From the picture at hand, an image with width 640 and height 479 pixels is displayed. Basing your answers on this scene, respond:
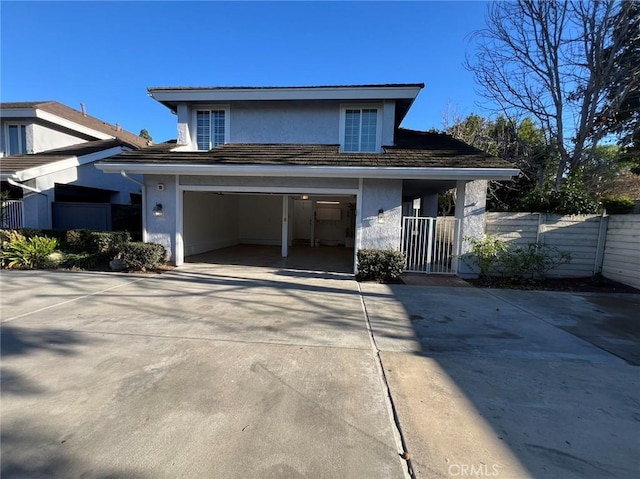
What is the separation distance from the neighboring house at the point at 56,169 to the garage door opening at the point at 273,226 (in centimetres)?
351

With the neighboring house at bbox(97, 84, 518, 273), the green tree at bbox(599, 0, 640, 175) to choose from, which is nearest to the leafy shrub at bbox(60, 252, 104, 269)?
the neighboring house at bbox(97, 84, 518, 273)

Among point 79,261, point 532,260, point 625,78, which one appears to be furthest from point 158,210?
point 625,78

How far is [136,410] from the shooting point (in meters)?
2.54

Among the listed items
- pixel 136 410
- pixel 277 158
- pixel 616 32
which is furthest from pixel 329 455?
pixel 616 32

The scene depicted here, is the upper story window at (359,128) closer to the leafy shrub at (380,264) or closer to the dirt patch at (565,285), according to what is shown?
the leafy shrub at (380,264)

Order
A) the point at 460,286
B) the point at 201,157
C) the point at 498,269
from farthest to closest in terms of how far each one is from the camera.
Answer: the point at 201,157 → the point at 498,269 → the point at 460,286

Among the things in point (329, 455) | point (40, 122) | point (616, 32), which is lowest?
→ point (329, 455)

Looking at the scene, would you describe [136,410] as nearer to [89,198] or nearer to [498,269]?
[498,269]

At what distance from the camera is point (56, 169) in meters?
11.2

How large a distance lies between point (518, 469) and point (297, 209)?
15.0 meters

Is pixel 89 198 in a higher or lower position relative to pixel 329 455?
higher

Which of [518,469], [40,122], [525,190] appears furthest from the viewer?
[525,190]

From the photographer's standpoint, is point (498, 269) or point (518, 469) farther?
point (498, 269)

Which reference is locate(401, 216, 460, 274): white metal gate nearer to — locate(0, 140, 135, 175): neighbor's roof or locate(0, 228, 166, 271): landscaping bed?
locate(0, 228, 166, 271): landscaping bed
